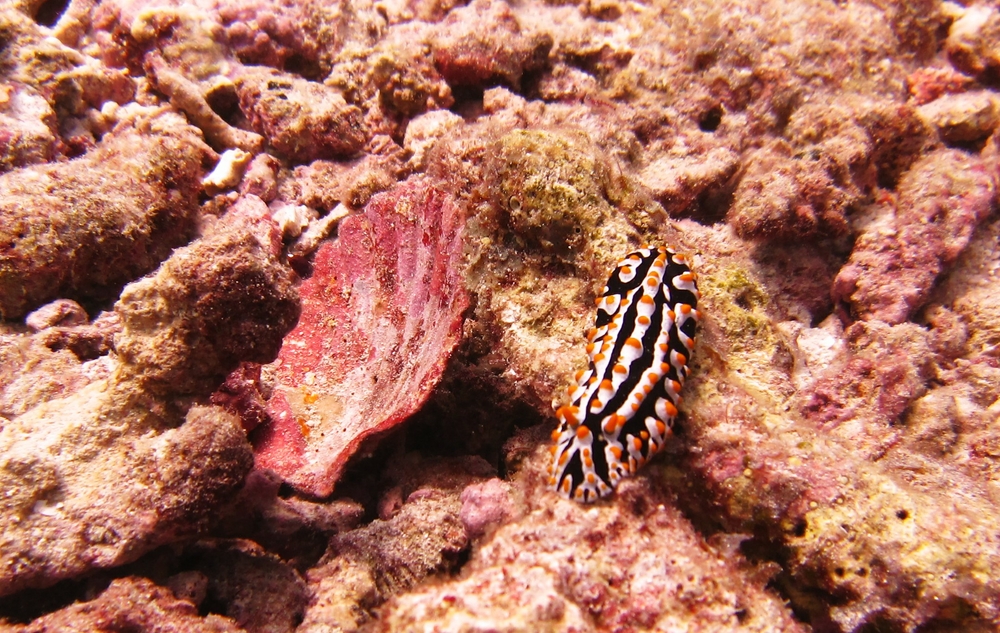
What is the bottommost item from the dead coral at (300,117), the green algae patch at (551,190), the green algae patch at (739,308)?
the green algae patch at (739,308)

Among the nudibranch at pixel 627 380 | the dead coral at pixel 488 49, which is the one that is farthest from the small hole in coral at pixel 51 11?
the nudibranch at pixel 627 380

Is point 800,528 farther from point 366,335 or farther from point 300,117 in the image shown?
point 300,117

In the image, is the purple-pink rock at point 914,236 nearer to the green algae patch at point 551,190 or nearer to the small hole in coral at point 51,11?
the green algae patch at point 551,190

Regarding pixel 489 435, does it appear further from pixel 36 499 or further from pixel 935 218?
pixel 935 218

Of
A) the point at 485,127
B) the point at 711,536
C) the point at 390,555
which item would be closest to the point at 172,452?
the point at 390,555

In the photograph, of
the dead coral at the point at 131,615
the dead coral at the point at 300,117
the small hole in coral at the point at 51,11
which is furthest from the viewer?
the small hole in coral at the point at 51,11

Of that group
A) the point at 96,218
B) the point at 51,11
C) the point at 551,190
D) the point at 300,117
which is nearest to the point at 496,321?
the point at 551,190

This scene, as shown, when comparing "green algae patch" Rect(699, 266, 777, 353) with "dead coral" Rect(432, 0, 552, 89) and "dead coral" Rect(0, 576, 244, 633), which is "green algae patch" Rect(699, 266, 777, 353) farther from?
"dead coral" Rect(432, 0, 552, 89)
